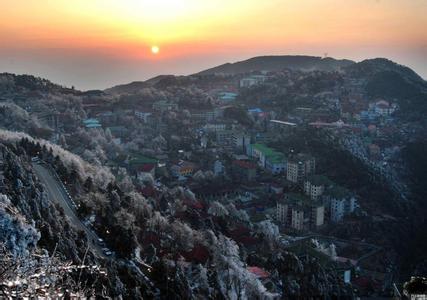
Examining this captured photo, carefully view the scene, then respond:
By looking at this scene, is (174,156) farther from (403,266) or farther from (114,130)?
(403,266)

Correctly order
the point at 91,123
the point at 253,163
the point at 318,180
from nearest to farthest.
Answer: the point at 318,180 < the point at 253,163 < the point at 91,123

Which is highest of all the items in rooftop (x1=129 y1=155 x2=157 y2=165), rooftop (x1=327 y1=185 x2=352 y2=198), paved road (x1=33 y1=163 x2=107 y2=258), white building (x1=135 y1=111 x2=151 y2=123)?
white building (x1=135 y1=111 x2=151 y2=123)

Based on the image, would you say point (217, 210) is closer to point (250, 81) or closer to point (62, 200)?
point (62, 200)

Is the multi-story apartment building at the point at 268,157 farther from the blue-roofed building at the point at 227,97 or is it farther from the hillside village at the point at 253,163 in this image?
the blue-roofed building at the point at 227,97

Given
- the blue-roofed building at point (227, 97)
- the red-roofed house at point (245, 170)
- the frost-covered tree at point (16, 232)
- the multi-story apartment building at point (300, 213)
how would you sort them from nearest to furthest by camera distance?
the frost-covered tree at point (16, 232) → the multi-story apartment building at point (300, 213) → the red-roofed house at point (245, 170) → the blue-roofed building at point (227, 97)

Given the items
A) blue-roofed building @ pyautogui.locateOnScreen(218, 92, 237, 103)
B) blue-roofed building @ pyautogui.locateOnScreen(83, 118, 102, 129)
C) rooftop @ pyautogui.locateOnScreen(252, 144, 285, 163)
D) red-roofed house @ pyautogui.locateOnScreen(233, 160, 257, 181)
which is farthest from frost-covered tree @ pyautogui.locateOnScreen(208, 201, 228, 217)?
blue-roofed building @ pyautogui.locateOnScreen(218, 92, 237, 103)

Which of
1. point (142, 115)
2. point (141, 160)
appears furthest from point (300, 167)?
point (142, 115)

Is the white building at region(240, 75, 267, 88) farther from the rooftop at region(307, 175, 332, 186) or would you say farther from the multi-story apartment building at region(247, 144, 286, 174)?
the rooftop at region(307, 175, 332, 186)

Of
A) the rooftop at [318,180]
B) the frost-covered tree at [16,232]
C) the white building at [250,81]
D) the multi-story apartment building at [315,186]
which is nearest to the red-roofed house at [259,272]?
the frost-covered tree at [16,232]
